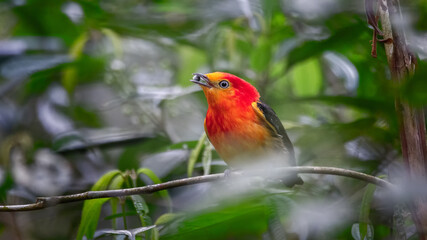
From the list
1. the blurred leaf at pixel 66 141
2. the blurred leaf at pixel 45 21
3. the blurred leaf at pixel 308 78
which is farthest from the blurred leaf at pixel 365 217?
the blurred leaf at pixel 45 21

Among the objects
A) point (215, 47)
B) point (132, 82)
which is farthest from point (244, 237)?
point (132, 82)

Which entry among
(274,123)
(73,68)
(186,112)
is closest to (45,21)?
(73,68)

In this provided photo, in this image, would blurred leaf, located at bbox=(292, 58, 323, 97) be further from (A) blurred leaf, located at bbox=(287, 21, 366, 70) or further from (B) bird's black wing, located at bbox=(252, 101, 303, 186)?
(B) bird's black wing, located at bbox=(252, 101, 303, 186)

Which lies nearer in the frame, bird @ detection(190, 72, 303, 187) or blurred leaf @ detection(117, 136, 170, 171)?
bird @ detection(190, 72, 303, 187)

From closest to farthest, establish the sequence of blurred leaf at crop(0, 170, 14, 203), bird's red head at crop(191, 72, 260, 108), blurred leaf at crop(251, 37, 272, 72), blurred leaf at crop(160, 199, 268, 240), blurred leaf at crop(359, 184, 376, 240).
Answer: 1. blurred leaf at crop(160, 199, 268, 240)
2. blurred leaf at crop(359, 184, 376, 240)
3. bird's red head at crop(191, 72, 260, 108)
4. blurred leaf at crop(0, 170, 14, 203)
5. blurred leaf at crop(251, 37, 272, 72)

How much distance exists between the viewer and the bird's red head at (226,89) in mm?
1250

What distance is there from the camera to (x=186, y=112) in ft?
6.53

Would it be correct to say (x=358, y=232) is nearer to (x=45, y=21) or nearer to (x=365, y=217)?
(x=365, y=217)

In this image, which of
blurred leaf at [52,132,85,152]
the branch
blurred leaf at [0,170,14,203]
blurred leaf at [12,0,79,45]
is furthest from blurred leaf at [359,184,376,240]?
blurred leaf at [12,0,79,45]

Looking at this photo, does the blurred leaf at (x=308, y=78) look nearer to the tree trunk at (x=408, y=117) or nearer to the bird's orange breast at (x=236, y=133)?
the bird's orange breast at (x=236, y=133)

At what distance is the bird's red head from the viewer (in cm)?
125

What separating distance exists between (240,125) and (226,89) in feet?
0.40

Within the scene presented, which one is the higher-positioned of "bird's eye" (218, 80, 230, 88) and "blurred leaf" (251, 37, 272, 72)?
"blurred leaf" (251, 37, 272, 72)

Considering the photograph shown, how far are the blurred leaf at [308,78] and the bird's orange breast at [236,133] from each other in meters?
0.59
